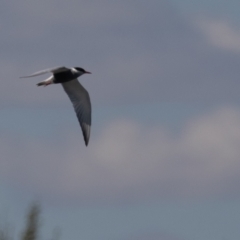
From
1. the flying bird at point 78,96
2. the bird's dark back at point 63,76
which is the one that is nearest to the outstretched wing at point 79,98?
the flying bird at point 78,96

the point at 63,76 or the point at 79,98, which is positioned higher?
the point at 63,76

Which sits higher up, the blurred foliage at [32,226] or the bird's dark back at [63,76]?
the bird's dark back at [63,76]

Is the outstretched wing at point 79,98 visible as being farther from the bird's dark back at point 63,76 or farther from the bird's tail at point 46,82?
the bird's tail at point 46,82

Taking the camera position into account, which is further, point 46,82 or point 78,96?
point 78,96

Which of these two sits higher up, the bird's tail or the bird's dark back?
the bird's dark back

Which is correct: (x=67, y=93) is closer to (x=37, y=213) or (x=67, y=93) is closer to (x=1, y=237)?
(x=37, y=213)

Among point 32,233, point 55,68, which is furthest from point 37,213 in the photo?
point 55,68

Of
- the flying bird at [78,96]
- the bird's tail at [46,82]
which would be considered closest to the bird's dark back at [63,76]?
the flying bird at [78,96]

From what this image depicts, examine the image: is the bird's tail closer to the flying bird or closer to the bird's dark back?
the bird's dark back

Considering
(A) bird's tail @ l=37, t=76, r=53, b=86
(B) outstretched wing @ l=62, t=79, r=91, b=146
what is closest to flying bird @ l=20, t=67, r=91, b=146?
(B) outstretched wing @ l=62, t=79, r=91, b=146

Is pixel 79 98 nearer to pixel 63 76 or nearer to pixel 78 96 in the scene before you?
pixel 78 96

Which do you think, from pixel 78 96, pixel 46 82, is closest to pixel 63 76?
pixel 46 82

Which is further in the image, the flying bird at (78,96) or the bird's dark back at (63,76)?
the flying bird at (78,96)

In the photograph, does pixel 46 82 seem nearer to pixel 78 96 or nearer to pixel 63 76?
pixel 63 76
